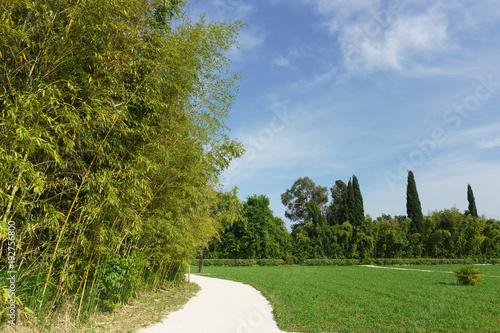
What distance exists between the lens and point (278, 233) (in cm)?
2417

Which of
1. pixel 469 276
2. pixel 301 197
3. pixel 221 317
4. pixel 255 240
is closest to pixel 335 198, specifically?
pixel 301 197

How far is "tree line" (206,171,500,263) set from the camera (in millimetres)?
22859

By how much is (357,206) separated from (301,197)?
9401mm

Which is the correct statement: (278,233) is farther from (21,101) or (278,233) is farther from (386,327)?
(21,101)

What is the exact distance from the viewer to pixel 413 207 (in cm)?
2430

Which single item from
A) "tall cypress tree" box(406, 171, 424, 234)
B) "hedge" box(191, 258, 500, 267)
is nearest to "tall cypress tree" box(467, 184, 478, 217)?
"hedge" box(191, 258, 500, 267)

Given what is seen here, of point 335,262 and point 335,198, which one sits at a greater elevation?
point 335,198

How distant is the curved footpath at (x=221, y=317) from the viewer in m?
3.97

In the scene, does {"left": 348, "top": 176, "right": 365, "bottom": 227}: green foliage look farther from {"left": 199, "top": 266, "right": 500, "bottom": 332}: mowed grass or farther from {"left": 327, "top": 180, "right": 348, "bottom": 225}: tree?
{"left": 199, "top": 266, "right": 500, "bottom": 332}: mowed grass

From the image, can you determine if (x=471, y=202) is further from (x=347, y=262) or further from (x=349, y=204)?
(x=347, y=262)

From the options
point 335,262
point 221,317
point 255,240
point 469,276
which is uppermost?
point 255,240

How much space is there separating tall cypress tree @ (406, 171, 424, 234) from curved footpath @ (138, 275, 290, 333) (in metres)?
21.5

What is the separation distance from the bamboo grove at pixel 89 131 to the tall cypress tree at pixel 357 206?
70.9ft

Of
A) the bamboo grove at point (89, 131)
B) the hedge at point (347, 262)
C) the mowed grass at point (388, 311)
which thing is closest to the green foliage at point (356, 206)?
the hedge at point (347, 262)
